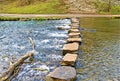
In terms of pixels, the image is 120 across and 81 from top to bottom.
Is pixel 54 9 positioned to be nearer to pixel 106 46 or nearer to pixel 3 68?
pixel 106 46

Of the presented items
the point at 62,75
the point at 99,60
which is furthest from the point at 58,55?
the point at 62,75

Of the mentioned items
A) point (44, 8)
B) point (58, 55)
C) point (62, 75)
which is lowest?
point (44, 8)

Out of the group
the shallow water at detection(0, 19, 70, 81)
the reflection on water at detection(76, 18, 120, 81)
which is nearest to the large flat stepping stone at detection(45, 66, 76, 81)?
the reflection on water at detection(76, 18, 120, 81)

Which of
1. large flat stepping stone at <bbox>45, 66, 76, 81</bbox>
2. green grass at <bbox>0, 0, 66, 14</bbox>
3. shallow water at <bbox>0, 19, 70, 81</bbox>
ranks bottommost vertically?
green grass at <bbox>0, 0, 66, 14</bbox>

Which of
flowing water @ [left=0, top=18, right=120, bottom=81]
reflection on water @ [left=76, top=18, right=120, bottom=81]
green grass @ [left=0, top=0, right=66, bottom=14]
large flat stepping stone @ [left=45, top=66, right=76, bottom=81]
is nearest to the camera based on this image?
large flat stepping stone @ [left=45, top=66, right=76, bottom=81]

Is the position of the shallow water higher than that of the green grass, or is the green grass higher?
the shallow water

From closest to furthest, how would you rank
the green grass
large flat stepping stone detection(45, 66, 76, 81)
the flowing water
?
large flat stepping stone detection(45, 66, 76, 81)
the flowing water
the green grass

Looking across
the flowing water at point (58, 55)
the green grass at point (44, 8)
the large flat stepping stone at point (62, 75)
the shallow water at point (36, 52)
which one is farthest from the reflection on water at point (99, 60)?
the green grass at point (44, 8)

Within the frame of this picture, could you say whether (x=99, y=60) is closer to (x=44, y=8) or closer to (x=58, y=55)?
(x=58, y=55)

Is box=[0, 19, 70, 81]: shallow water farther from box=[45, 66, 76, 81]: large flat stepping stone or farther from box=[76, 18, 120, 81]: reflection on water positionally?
box=[76, 18, 120, 81]: reflection on water

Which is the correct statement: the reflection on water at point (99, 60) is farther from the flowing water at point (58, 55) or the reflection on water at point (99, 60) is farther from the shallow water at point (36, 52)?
the shallow water at point (36, 52)

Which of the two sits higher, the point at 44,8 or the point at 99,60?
the point at 99,60

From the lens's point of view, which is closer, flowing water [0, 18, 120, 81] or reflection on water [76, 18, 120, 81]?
reflection on water [76, 18, 120, 81]

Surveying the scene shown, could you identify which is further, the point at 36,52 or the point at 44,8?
the point at 44,8
